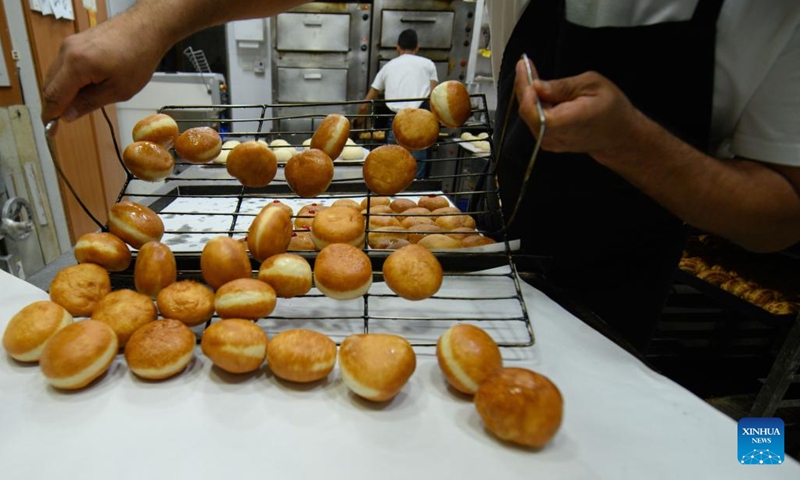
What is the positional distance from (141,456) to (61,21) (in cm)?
350

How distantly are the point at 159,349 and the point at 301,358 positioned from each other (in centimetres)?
25

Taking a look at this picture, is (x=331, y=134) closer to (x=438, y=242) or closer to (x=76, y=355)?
(x=438, y=242)

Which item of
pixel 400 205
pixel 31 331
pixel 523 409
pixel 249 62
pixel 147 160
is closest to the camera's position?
pixel 523 409

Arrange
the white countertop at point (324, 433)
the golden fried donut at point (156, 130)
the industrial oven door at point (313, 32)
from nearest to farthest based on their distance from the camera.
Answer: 1. the white countertop at point (324, 433)
2. the golden fried donut at point (156, 130)
3. the industrial oven door at point (313, 32)

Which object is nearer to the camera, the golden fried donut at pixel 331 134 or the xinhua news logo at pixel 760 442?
the xinhua news logo at pixel 760 442

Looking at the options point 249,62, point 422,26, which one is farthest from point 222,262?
point 249,62

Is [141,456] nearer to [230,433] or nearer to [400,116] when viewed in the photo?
[230,433]

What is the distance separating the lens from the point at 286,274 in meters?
0.85

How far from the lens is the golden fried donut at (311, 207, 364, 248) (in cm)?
95

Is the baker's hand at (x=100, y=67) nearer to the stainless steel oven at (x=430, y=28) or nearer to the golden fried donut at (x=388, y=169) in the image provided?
the golden fried donut at (x=388, y=169)

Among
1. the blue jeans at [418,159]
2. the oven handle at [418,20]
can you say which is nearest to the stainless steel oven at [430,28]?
the oven handle at [418,20]

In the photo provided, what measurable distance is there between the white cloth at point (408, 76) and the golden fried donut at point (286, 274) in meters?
4.01

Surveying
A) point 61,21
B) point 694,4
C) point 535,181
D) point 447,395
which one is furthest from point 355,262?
point 61,21

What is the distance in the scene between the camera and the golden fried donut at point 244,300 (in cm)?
79
